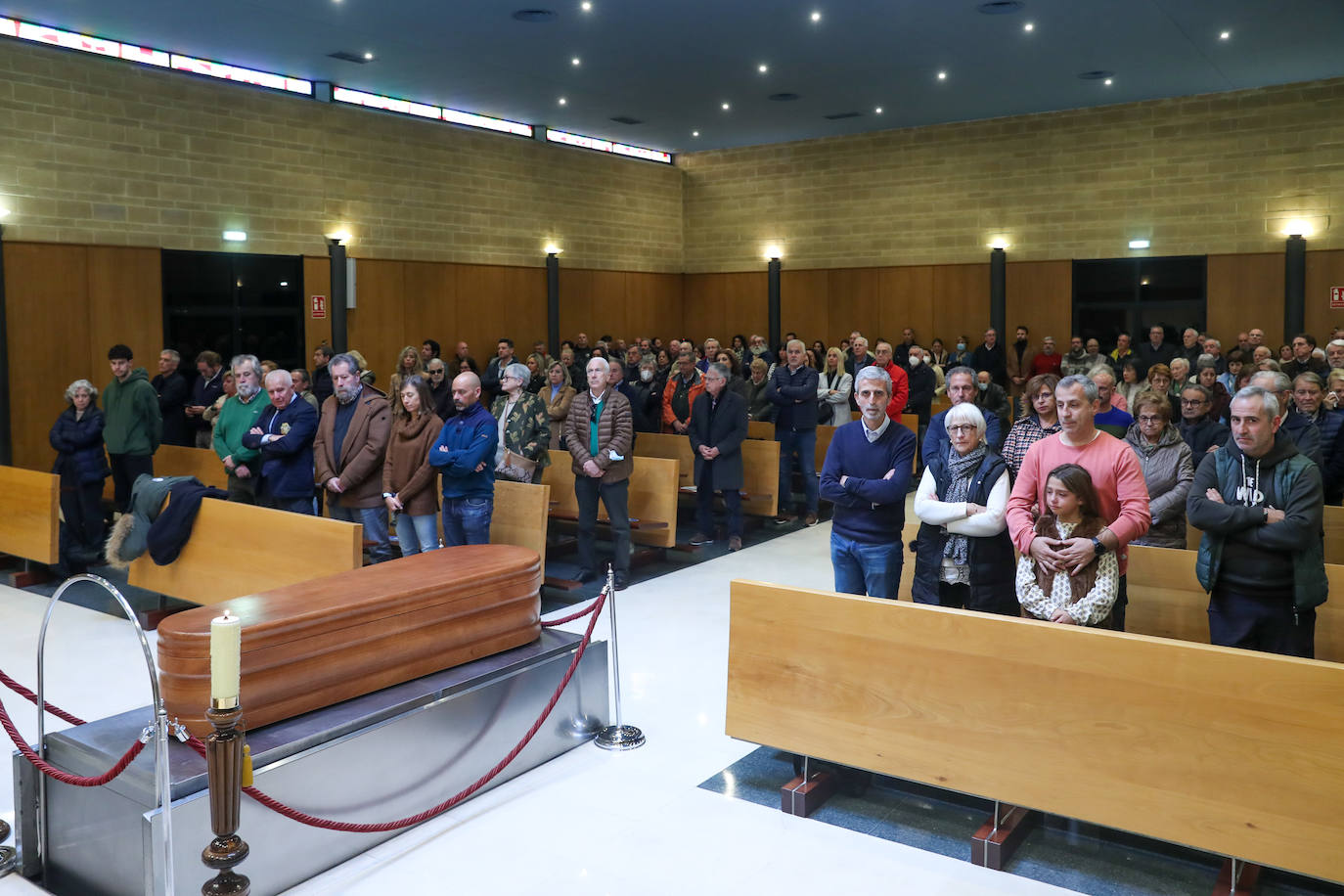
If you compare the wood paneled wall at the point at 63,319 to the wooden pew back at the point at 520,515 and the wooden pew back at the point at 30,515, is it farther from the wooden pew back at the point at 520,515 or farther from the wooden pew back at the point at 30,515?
the wooden pew back at the point at 520,515

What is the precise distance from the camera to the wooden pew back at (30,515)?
7.62 metres

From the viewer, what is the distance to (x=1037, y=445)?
14.7 ft

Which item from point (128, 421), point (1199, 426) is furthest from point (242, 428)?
point (1199, 426)

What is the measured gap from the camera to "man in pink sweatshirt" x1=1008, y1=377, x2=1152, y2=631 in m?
4.02

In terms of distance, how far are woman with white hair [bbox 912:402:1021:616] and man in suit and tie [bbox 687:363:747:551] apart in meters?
3.97

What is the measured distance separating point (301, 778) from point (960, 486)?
9.16 feet

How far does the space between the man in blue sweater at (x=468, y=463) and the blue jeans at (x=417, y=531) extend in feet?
0.38

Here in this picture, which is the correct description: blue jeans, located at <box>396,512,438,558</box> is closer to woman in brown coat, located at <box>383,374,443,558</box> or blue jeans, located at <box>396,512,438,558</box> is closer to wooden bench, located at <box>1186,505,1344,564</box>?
woman in brown coat, located at <box>383,374,443,558</box>

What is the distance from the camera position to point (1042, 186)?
636 inches

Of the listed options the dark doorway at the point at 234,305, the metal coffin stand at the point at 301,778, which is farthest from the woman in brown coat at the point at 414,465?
the dark doorway at the point at 234,305

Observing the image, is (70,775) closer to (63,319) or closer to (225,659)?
(225,659)

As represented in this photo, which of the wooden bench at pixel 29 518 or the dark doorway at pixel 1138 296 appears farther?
the dark doorway at pixel 1138 296

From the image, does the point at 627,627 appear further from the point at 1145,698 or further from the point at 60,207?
the point at 60,207

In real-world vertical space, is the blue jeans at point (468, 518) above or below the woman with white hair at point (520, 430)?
below
